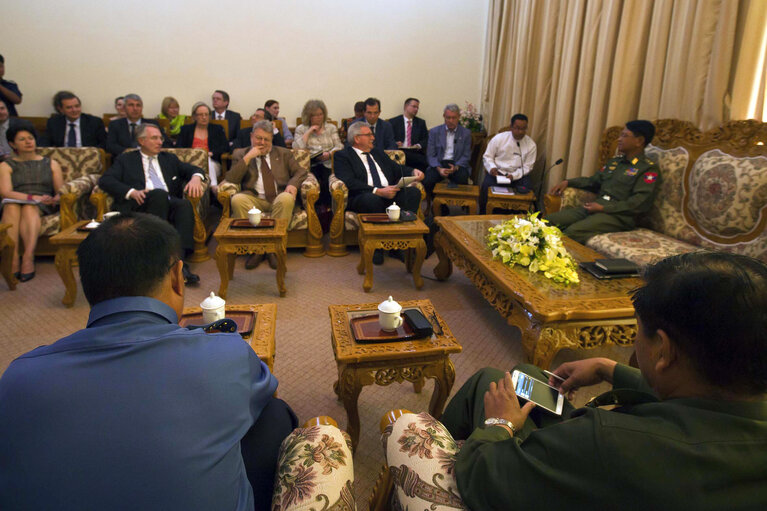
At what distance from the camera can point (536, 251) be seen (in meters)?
2.13

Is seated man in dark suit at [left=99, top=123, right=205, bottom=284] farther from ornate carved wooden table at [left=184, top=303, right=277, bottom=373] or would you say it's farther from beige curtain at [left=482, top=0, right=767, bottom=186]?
beige curtain at [left=482, top=0, right=767, bottom=186]

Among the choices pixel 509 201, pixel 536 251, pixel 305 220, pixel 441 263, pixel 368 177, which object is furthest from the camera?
pixel 509 201

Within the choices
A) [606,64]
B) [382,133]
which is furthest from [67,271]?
[606,64]

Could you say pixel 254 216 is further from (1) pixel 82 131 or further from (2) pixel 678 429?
(1) pixel 82 131

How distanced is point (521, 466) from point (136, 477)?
59 cm

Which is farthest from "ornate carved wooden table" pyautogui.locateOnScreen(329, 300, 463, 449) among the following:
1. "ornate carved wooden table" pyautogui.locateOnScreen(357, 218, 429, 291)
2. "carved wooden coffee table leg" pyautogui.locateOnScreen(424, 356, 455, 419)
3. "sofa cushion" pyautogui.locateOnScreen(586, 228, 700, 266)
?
"sofa cushion" pyautogui.locateOnScreen(586, 228, 700, 266)

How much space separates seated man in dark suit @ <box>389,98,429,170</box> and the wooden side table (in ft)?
4.60

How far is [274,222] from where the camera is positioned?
2.90 meters

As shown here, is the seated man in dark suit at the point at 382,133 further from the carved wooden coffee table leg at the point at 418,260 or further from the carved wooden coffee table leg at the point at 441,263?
the carved wooden coffee table leg at the point at 418,260

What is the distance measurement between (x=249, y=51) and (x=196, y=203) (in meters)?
3.00

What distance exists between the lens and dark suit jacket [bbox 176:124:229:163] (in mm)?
4418

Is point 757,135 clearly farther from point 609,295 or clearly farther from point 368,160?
point 368,160

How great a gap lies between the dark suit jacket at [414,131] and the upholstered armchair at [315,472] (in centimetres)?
476

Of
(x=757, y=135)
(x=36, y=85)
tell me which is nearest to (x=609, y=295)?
(x=757, y=135)
